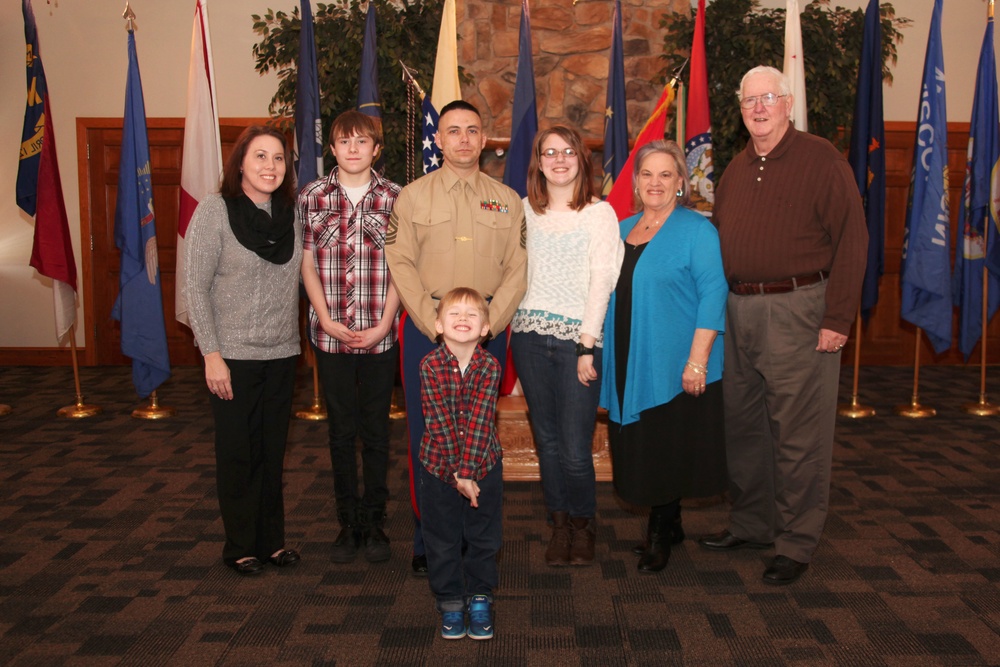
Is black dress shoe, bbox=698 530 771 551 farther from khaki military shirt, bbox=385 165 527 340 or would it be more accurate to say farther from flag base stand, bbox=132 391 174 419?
flag base stand, bbox=132 391 174 419

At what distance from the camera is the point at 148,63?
7055 millimetres

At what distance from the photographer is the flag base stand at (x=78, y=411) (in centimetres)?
551

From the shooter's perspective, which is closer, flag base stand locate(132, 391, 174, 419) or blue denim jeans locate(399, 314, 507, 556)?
blue denim jeans locate(399, 314, 507, 556)

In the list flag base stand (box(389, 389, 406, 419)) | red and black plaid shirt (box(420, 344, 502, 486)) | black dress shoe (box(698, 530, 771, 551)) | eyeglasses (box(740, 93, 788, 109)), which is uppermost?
eyeglasses (box(740, 93, 788, 109))

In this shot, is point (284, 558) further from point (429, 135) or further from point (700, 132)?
point (700, 132)

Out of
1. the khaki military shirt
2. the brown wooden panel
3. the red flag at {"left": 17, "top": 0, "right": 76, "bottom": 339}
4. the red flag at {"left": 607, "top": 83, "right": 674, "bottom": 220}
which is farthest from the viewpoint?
the brown wooden panel

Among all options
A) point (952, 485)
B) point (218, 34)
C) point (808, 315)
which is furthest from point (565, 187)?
point (218, 34)

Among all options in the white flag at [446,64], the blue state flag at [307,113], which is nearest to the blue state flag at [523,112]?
the white flag at [446,64]

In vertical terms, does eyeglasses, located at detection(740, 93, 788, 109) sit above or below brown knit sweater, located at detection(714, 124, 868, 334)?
above

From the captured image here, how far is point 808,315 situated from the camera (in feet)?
9.19

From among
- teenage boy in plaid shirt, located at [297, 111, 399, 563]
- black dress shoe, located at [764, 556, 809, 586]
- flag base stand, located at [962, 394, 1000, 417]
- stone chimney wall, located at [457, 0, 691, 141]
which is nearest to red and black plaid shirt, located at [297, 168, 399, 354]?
teenage boy in plaid shirt, located at [297, 111, 399, 563]

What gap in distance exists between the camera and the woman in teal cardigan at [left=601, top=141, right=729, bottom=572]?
9.03 feet

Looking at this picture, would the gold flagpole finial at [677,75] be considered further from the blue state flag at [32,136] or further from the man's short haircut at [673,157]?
the blue state flag at [32,136]

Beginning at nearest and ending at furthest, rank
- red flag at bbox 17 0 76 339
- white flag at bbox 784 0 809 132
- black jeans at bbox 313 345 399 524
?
black jeans at bbox 313 345 399 524 → white flag at bbox 784 0 809 132 → red flag at bbox 17 0 76 339
